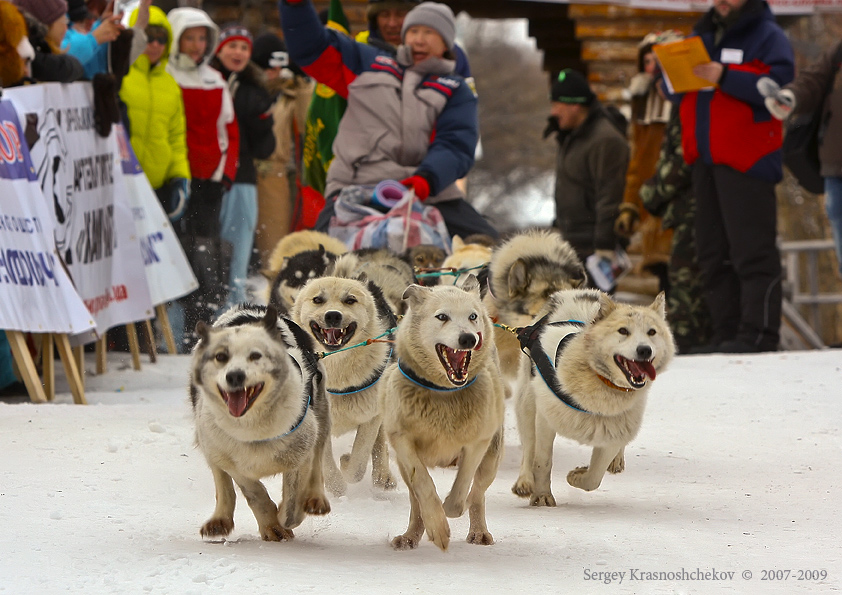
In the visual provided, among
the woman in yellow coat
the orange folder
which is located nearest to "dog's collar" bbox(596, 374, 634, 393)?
the orange folder

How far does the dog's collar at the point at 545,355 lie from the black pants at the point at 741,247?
378 centimetres

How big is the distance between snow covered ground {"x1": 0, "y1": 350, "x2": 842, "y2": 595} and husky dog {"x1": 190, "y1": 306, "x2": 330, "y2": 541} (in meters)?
0.12

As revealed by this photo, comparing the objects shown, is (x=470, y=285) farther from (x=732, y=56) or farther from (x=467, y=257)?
(x=732, y=56)

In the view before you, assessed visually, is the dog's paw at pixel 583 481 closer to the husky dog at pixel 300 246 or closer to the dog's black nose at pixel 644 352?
the dog's black nose at pixel 644 352

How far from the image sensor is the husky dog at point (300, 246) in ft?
20.1

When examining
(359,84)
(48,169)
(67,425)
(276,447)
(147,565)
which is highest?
(359,84)

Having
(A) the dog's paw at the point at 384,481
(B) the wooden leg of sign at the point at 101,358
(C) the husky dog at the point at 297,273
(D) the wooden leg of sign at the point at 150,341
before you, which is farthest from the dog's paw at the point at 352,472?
(D) the wooden leg of sign at the point at 150,341

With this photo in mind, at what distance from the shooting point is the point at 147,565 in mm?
3199

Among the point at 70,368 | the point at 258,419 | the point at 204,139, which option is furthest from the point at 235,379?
the point at 204,139

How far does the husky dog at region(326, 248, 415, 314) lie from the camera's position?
5.23 m

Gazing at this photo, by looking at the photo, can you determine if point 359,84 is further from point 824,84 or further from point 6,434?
point 824,84

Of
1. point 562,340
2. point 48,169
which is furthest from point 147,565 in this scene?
point 48,169

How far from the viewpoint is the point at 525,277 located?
17.6ft

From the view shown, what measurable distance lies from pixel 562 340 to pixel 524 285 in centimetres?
104
